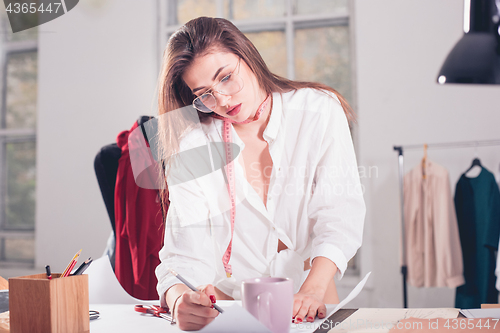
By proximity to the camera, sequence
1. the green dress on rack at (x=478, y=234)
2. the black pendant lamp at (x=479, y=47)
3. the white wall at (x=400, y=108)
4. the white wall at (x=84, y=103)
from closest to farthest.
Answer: the black pendant lamp at (x=479, y=47)
the green dress on rack at (x=478, y=234)
the white wall at (x=400, y=108)
the white wall at (x=84, y=103)

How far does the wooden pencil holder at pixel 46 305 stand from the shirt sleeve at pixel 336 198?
1.86 ft

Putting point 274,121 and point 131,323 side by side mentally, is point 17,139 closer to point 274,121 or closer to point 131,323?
point 274,121

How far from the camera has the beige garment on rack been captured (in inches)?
81.8

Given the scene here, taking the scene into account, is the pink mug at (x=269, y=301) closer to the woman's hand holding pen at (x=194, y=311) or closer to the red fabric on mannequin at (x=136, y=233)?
the woman's hand holding pen at (x=194, y=311)

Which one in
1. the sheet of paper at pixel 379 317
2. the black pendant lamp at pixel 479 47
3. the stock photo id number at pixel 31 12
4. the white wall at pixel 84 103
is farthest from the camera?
the stock photo id number at pixel 31 12

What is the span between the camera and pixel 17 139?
330cm

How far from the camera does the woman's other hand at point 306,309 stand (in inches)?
28.6

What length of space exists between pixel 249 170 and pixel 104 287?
21.4 inches

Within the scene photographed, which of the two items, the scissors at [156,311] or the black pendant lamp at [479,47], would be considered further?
the black pendant lamp at [479,47]

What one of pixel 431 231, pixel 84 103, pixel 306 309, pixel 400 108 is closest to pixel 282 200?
pixel 306 309

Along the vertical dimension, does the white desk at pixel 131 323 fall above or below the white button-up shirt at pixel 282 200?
below

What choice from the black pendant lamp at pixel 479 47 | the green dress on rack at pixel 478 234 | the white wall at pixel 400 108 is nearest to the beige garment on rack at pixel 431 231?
the green dress on rack at pixel 478 234

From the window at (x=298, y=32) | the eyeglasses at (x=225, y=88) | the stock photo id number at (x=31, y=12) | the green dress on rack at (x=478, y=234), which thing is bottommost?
the green dress on rack at (x=478, y=234)

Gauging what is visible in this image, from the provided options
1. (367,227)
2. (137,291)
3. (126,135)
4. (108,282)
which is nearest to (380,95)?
(367,227)
